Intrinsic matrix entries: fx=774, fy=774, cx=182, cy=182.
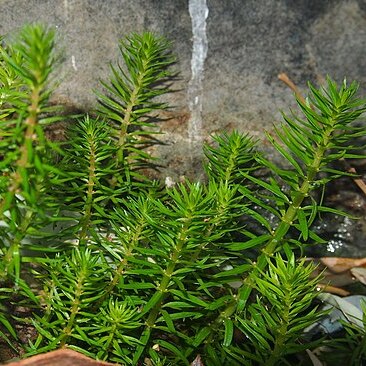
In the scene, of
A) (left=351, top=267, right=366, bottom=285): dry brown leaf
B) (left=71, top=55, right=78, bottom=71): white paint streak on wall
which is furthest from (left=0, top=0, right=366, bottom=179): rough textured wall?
(left=351, top=267, right=366, bottom=285): dry brown leaf

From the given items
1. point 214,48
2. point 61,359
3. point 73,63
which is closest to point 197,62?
point 214,48

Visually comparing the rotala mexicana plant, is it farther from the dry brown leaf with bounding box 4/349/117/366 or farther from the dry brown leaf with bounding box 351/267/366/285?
the dry brown leaf with bounding box 351/267/366/285

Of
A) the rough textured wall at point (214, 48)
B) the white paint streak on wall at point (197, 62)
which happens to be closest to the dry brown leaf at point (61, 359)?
the rough textured wall at point (214, 48)

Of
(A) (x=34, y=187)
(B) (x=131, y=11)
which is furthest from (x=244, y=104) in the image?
(A) (x=34, y=187)

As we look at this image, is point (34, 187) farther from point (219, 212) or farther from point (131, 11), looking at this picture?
point (131, 11)

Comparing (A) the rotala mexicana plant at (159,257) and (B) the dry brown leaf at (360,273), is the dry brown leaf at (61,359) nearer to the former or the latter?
(A) the rotala mexicana plant at (159,257)

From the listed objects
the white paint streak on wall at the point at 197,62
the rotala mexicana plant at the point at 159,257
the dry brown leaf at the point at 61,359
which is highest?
the white paint streak on wall at the point at 197,62

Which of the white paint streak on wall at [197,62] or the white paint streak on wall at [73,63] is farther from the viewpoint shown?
the white paint streak on wall at [197,62]

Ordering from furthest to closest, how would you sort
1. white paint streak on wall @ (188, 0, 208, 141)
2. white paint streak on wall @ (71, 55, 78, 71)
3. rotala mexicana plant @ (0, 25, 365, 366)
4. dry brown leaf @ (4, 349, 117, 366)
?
white paint streak on wall @ (188, 0, 208, 141)
white paint streak on wall @ (71, 55, 78, 71)
rotala mexicana plant @ (0, 25, 365, 366)
dry brown leaf @ (4, 349, 117, 366)
